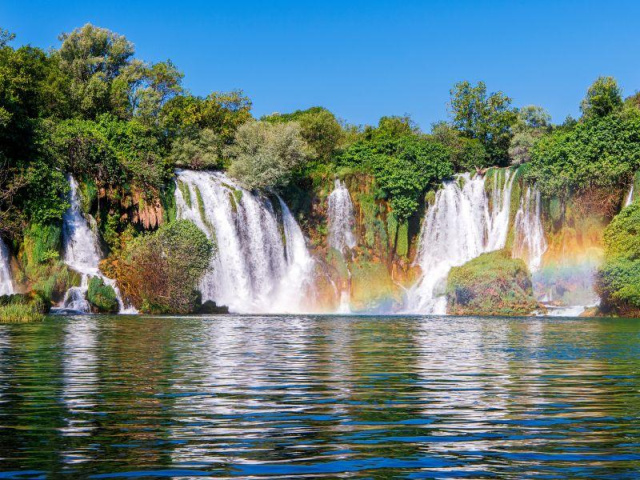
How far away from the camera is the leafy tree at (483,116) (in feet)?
302

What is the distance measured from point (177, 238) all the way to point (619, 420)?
1862 inches

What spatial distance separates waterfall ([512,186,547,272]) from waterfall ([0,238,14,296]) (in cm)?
3477

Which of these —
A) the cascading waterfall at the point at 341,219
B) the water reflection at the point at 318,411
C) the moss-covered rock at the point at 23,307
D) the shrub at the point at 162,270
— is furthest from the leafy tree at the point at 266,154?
the water reflection at the point at 318,411

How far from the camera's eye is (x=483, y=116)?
93688 millimetres

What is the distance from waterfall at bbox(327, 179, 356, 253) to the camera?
73.5 meters

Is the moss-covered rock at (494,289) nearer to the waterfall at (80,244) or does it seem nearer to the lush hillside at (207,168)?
the lush hillside at (207,168)

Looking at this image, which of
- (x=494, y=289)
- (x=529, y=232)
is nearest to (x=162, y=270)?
(x=494, y=289)

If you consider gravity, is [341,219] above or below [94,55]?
below

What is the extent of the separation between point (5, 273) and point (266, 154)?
22472mm

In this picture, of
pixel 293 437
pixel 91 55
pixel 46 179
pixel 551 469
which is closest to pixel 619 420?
pixel 551 469

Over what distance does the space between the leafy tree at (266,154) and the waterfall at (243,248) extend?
1191 mm

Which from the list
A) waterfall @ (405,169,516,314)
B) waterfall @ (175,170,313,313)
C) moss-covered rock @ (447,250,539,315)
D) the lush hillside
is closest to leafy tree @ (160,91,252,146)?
the lush hillside

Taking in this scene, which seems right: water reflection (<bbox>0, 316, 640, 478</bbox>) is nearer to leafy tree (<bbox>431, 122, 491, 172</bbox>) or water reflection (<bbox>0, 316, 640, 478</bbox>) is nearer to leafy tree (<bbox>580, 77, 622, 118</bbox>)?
leafy tree (<bbox>431, 122, 491, 172</bbox>)

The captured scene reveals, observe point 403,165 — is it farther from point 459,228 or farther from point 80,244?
point 80,244
